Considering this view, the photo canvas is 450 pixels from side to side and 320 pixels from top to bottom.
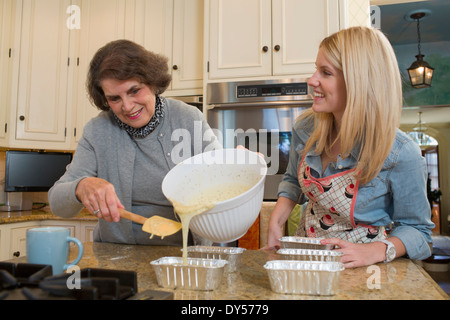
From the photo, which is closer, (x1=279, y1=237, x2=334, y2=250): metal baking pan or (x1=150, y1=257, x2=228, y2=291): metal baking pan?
(x1=150, y1=257, x2=228, y2=291): metal baking pan

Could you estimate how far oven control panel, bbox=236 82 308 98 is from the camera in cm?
224

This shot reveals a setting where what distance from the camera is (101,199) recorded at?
2.95 feet

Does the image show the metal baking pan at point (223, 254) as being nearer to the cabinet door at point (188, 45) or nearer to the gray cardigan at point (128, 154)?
the gray cardigan at point (128, 154)

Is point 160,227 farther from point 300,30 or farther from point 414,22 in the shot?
point 414,22

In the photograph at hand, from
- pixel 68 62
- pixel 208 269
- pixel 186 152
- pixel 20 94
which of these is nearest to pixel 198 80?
pixel 68 62

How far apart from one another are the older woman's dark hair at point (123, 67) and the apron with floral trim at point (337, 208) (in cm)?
57

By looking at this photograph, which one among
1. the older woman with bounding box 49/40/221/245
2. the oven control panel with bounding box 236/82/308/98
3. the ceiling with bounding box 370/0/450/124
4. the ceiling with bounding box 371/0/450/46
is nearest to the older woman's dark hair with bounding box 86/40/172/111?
the older woman with bounding box 49/40/221/245

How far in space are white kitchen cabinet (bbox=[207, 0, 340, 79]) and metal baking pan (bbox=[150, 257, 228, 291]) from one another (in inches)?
69.5

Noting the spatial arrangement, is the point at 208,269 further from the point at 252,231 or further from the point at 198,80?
the point at 198,80

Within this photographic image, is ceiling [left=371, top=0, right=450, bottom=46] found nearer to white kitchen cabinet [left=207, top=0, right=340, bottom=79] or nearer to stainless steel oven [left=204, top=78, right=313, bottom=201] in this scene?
white kitchen cabinet [left=207, top=0, right=340, bottom=79]

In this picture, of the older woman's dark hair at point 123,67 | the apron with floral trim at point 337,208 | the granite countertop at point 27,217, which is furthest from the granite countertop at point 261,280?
the granite countertop at point 27,217

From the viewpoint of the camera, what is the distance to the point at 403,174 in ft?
3.33

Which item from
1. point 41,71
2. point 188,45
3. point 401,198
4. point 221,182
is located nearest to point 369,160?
point 401,198
